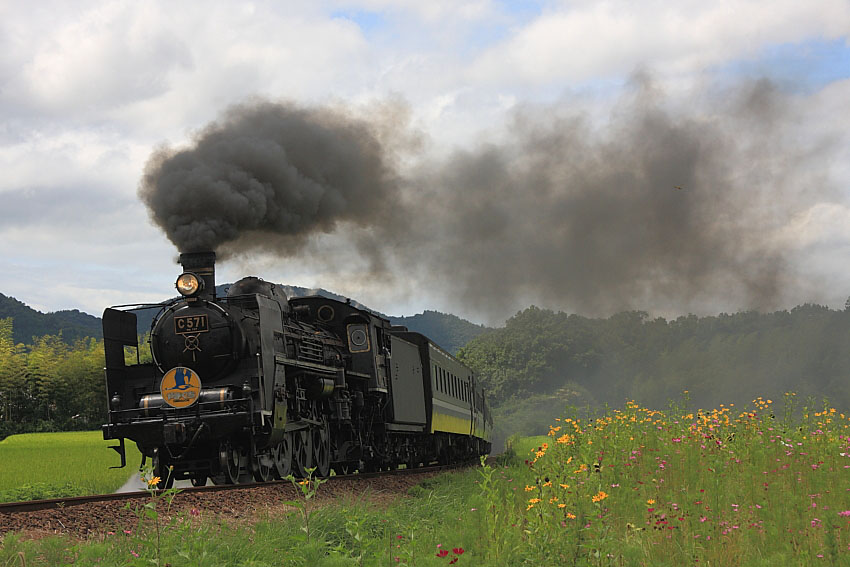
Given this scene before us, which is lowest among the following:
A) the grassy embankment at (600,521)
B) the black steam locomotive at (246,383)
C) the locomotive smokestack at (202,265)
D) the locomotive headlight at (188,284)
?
the grassy embankment at (600,521)

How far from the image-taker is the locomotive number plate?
39.3 ft

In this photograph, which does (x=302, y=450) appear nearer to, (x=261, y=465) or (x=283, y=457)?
(x=283, y=457)

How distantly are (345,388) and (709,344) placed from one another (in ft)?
169

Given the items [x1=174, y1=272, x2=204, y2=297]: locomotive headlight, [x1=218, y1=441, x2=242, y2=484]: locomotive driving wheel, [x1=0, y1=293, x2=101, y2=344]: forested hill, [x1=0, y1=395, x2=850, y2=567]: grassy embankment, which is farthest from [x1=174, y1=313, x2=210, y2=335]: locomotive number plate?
[x1=0, y1=293, x2=101, y2=344]: forested hill

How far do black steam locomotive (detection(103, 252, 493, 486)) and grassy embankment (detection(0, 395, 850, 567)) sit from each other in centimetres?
288

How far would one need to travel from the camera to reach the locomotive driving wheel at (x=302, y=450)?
44.3 feet

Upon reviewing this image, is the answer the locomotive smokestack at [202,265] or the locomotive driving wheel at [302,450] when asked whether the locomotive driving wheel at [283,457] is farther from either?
the locomotive smokestack at [202,265]

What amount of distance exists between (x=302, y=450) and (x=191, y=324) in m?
3.09

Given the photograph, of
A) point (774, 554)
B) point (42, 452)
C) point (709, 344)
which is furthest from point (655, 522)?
point (709, 344)

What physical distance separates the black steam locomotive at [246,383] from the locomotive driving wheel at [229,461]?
0.05 feet

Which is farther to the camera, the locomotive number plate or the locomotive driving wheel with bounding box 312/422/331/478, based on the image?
the locomotive driving wheel with bounding box 312/422/331/478

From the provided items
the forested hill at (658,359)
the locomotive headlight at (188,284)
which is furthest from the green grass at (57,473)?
the forested hill at (658,359)

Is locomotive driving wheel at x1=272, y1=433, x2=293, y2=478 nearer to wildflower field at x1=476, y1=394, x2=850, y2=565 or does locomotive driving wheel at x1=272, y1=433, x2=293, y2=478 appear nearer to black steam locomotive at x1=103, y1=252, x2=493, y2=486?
black steam locomotive at x1=103, y1=252, x2=493, y2=486

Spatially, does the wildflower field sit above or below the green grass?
above
